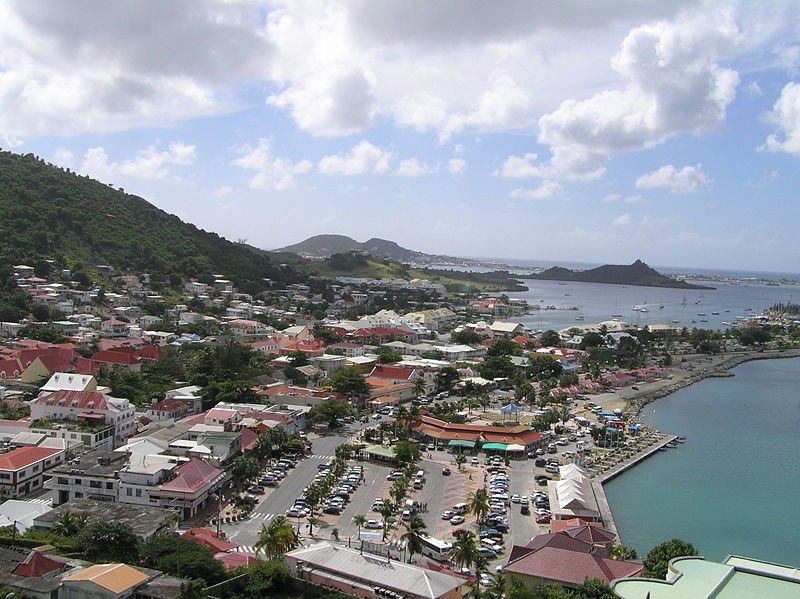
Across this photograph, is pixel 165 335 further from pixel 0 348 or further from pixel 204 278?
pixel 204 278

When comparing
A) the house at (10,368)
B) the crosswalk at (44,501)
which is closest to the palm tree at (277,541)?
the crosswalk at (44,501)

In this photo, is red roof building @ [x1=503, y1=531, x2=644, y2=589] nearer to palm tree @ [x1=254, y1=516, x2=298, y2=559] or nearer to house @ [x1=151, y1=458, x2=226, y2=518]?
palm tree @ [x1=254, y1=516, x2=298, y2=559]

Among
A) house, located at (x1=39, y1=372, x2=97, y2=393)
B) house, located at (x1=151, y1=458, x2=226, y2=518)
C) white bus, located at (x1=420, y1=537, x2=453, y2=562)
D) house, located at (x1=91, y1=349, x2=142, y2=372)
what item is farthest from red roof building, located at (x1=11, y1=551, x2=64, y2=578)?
house, located at (x1=91, y1=349, x2=142, y2=372)

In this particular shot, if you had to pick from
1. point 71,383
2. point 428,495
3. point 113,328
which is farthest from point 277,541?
point 113,328

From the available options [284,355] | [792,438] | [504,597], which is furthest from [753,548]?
[284,355]

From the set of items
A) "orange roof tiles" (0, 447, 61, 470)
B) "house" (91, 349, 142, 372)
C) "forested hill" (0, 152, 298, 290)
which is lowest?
"orange roof tiles" (0, 447, 61, 470)

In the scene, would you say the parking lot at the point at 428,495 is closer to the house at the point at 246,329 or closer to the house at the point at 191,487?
the house at the point at 191,487
